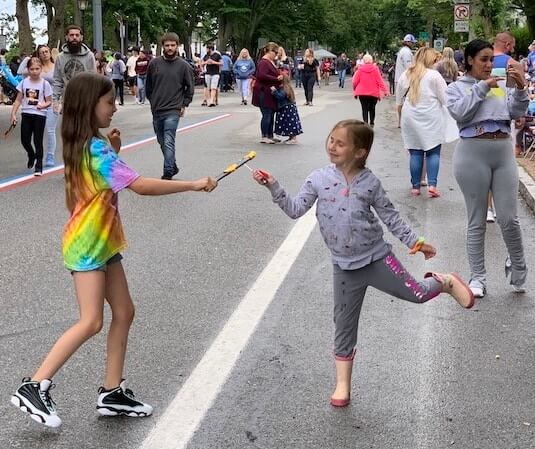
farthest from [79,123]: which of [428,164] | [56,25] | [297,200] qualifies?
[56,25]

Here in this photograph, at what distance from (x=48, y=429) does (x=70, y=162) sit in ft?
3.80

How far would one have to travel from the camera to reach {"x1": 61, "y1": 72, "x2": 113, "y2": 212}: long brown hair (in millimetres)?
3957

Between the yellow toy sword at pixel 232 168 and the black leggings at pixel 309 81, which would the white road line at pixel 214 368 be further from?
the black leggings at pixel 309 81

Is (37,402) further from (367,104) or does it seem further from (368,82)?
(367,104)

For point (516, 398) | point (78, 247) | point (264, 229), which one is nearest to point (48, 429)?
point (78, 247)

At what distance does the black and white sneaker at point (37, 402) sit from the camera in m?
3.95

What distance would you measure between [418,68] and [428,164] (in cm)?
109

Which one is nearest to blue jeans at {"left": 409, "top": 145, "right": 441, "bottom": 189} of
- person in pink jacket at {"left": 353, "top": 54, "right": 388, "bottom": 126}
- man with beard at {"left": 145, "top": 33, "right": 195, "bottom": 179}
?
man with beard at {"left": 145, "top": 33, "right": 195, "bottom": 179}

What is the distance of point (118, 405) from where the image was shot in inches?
165

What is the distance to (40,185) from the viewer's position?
11.5 metres

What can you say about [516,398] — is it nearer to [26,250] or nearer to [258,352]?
[258,352]

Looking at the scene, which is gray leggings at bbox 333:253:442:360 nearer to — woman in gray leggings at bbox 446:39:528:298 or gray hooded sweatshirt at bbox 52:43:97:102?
woman in gray leggings at bbox 446:39:528:298

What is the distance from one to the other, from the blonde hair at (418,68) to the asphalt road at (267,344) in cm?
137

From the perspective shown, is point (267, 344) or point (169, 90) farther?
point (169, 90)
